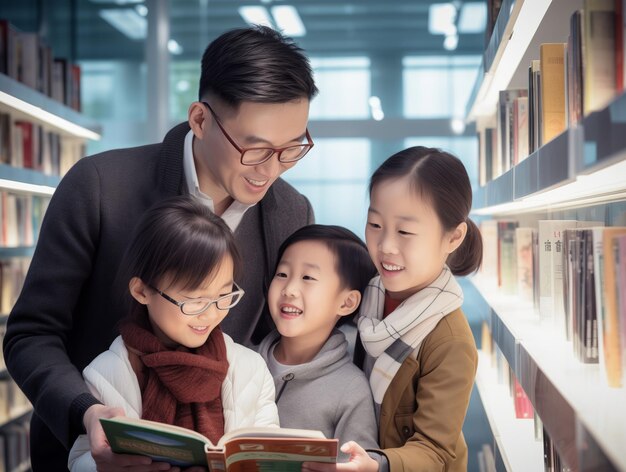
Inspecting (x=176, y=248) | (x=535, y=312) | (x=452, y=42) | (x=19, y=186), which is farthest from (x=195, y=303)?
(x=452, y=42)

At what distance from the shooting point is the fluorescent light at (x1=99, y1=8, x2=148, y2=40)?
20.5 ft

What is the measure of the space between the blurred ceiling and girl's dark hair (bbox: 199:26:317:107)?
4.29 meters

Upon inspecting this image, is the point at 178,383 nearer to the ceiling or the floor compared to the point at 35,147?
nearer to the floor

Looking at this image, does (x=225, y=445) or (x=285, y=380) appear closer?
(x=225, y=445)

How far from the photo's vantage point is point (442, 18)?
19.4ft

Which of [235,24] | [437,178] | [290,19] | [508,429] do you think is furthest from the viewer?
[235,24]

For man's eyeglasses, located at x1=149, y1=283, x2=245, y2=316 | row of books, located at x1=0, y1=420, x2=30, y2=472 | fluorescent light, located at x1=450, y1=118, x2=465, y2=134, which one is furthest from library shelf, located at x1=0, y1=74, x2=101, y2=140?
fluorescent light, located at x1=450, y1=118, x2=465, y2=134

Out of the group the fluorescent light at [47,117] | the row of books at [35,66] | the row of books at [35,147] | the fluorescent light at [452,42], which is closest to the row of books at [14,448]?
the row of books at [35,147]

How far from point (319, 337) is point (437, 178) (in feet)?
1.66

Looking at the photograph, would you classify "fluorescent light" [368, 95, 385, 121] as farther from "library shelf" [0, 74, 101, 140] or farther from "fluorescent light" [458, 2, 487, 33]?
"library shelf" [0, 74, 101, 140]

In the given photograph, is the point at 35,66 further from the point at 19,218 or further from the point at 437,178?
the point at 437,178

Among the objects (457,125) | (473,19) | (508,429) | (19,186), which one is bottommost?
(508,429)

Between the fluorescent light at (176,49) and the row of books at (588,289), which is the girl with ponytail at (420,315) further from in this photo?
the fluorescent light at (176,49)

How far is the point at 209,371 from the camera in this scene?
1.58 metres
